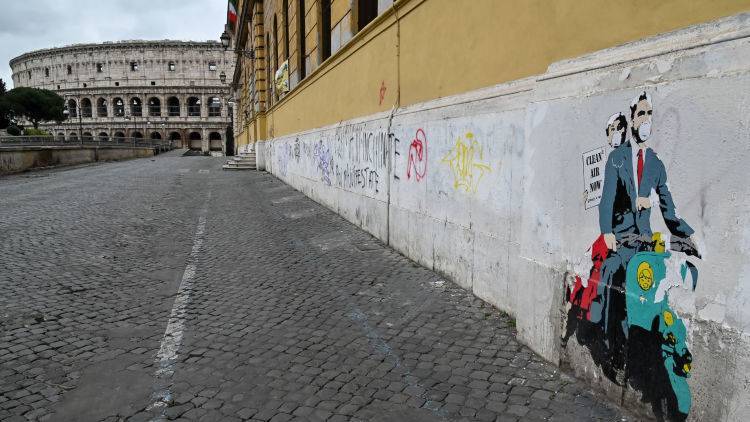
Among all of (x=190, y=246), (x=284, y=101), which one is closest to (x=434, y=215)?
(x=190, y=246)

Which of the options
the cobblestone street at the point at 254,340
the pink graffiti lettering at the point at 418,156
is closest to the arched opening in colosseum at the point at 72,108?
the cobblestone street at the point at 254,340

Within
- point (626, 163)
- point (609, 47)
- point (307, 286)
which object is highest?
point (609, 47)

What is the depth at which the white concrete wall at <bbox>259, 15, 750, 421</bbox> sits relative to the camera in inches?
84.1

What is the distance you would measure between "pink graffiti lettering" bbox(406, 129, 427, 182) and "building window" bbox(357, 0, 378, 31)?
390 centimetres

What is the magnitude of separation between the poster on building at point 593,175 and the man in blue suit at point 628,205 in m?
0.04

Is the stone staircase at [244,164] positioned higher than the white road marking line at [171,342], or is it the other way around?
the stone staircase at [244,164]

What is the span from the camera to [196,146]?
303 ft

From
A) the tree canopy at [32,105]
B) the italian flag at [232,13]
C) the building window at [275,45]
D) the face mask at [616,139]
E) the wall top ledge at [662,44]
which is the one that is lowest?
the face mask at [616,139]

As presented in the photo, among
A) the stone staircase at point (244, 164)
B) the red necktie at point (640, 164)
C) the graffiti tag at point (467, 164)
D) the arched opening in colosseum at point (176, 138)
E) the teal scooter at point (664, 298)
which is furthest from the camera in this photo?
the arched opening in colosseum at point (176, 138)

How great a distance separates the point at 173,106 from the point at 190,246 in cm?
9309

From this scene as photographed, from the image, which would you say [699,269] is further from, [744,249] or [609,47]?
[609,47]

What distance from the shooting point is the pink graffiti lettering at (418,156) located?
575cm

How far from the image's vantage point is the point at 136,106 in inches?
3578

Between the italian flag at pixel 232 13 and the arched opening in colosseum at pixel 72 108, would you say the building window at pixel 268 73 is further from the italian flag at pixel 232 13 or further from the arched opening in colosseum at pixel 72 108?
the arched opening in colosseum at pixel 72 108
